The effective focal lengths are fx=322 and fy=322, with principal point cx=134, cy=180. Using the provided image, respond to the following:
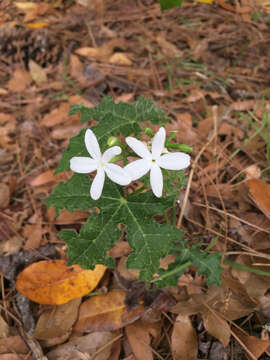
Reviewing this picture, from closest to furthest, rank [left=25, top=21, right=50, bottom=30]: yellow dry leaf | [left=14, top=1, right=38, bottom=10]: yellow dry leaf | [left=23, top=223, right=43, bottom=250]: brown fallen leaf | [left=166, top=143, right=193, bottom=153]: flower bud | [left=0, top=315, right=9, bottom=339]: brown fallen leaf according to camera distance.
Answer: [left=166, top=143, right=193, bottom=153]: flower bud
[left=0, top=315, right=9, bottom=339]: brown fallen leaf
[left=23, top=223, right=43, bottom=250]: brown fallen leaf
[left=25, top=21, right=50, bottom=30]: yellow dry leaf
[left=14, top=1, right=38, bottom=10]: yellow dry leaf

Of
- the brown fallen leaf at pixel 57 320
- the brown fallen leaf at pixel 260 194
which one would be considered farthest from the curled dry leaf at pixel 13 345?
the brown fallen leaf at pixel 260 194

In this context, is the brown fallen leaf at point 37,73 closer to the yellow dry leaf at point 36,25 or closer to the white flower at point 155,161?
the yellow dry leaf at point 36,25

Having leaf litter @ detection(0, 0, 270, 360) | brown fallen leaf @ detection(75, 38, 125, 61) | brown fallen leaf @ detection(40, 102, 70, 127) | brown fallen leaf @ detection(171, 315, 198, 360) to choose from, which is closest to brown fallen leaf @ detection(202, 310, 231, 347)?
leaf litter @ detection(0, 0, 270, 360)

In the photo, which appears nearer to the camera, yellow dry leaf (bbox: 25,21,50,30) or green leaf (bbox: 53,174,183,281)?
green leaf (bbox: 53,174,183,281)

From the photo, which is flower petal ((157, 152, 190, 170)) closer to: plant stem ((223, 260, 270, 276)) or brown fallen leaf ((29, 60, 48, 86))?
plant stem ((223, 260, 270, 276))

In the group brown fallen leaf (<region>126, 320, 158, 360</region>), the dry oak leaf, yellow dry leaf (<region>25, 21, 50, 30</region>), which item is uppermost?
yellow dry leaf (<region>25, 21, 50, 30</region>)

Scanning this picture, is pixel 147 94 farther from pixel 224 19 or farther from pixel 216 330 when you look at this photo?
pixel 216 330
